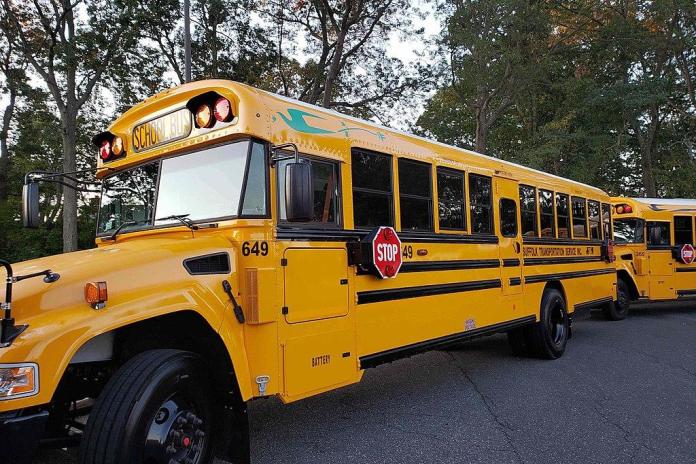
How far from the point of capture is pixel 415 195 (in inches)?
186

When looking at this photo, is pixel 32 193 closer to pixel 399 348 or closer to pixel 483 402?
pixel 399 348

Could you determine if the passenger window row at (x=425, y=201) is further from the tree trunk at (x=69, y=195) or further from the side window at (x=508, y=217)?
the tree trunk at (x=69, y=195)

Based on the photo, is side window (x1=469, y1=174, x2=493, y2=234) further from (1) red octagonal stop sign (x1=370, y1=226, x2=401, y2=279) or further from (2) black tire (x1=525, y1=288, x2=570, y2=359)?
(2) black tire (x1=525, y1=288, x2=570, y2=359)

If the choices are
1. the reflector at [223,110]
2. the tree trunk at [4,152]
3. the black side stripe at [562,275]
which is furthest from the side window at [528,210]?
the tree trunk at [4,152]

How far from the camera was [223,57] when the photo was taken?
16906 millimetres

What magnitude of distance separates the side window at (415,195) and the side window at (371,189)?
174mm

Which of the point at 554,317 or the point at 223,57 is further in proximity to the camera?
the point at 223,57

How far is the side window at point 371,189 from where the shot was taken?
13.6 ft

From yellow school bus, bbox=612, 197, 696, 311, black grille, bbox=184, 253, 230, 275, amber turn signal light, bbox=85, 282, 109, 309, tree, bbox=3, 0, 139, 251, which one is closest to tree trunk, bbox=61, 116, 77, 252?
tree, bbox=3, 0, 139, 251

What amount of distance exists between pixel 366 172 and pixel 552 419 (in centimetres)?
276

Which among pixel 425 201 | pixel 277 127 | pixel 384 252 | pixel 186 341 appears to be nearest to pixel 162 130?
pixel 277 127

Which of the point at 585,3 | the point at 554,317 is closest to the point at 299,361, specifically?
the point at 554,317

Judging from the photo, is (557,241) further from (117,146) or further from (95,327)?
(95,327)

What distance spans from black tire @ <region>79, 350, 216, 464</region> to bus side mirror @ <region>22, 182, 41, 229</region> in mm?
1764
